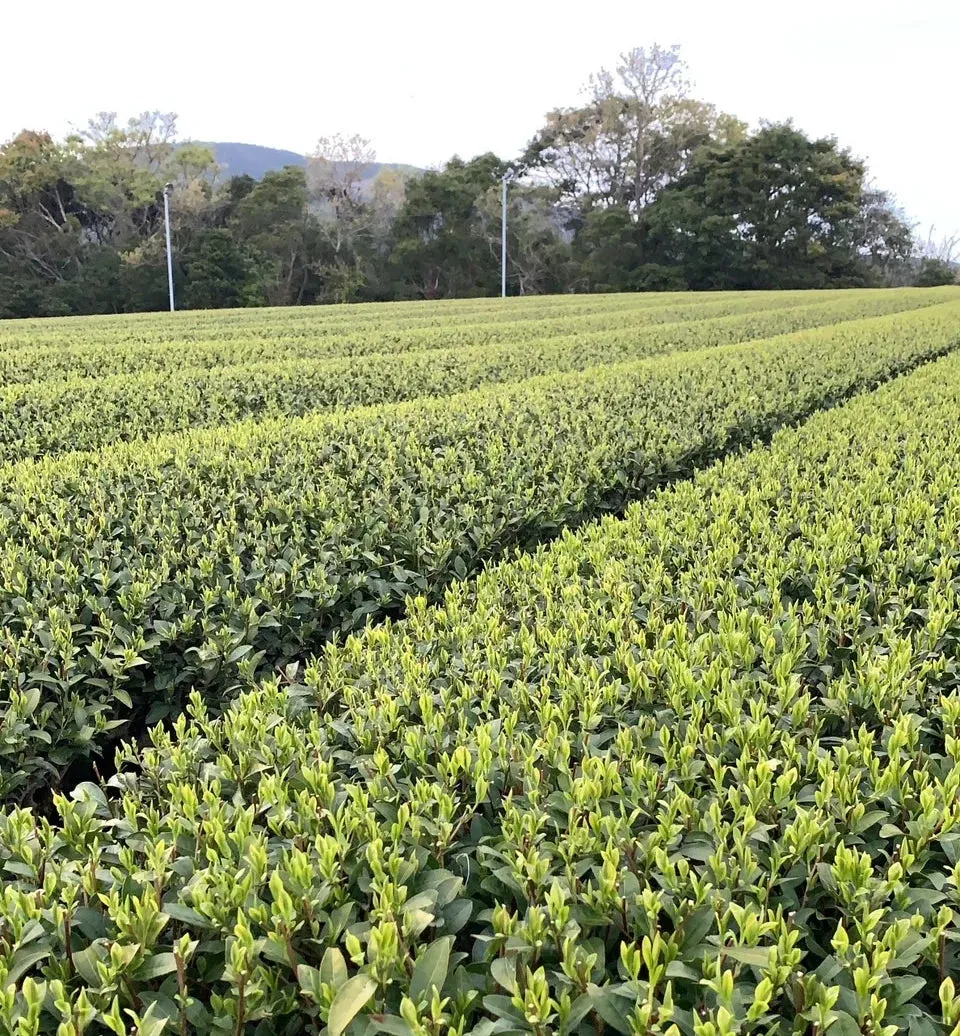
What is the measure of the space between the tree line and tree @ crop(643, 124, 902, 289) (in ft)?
0.30

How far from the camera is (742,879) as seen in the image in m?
1.48

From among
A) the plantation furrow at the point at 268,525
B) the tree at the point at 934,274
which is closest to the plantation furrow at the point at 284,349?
the plantation furrow at the point at 268,525

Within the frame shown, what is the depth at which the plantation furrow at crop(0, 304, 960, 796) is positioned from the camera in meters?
2.82

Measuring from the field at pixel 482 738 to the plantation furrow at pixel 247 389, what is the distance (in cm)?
186

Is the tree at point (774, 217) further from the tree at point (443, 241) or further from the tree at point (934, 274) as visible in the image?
the tree at point (443, 241)

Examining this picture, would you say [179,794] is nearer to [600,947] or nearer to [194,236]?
[600,947]

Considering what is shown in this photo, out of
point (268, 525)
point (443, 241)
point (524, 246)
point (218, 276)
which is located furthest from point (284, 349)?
point (524, 246)

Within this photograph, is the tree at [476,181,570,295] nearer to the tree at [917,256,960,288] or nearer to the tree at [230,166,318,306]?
the tree at [230,166,318,306]

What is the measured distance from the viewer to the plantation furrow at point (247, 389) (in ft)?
21.7

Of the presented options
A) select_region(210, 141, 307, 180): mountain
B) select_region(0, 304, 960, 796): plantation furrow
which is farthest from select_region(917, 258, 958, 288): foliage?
select_region(210, 141, 307, 180): mountain

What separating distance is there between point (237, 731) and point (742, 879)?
118 centimetres

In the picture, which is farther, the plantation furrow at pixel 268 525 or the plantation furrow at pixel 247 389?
the plantation furrow at pixel 247 389

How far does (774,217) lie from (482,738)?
147ft

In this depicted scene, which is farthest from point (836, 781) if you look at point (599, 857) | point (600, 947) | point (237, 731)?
point (237, 731)
